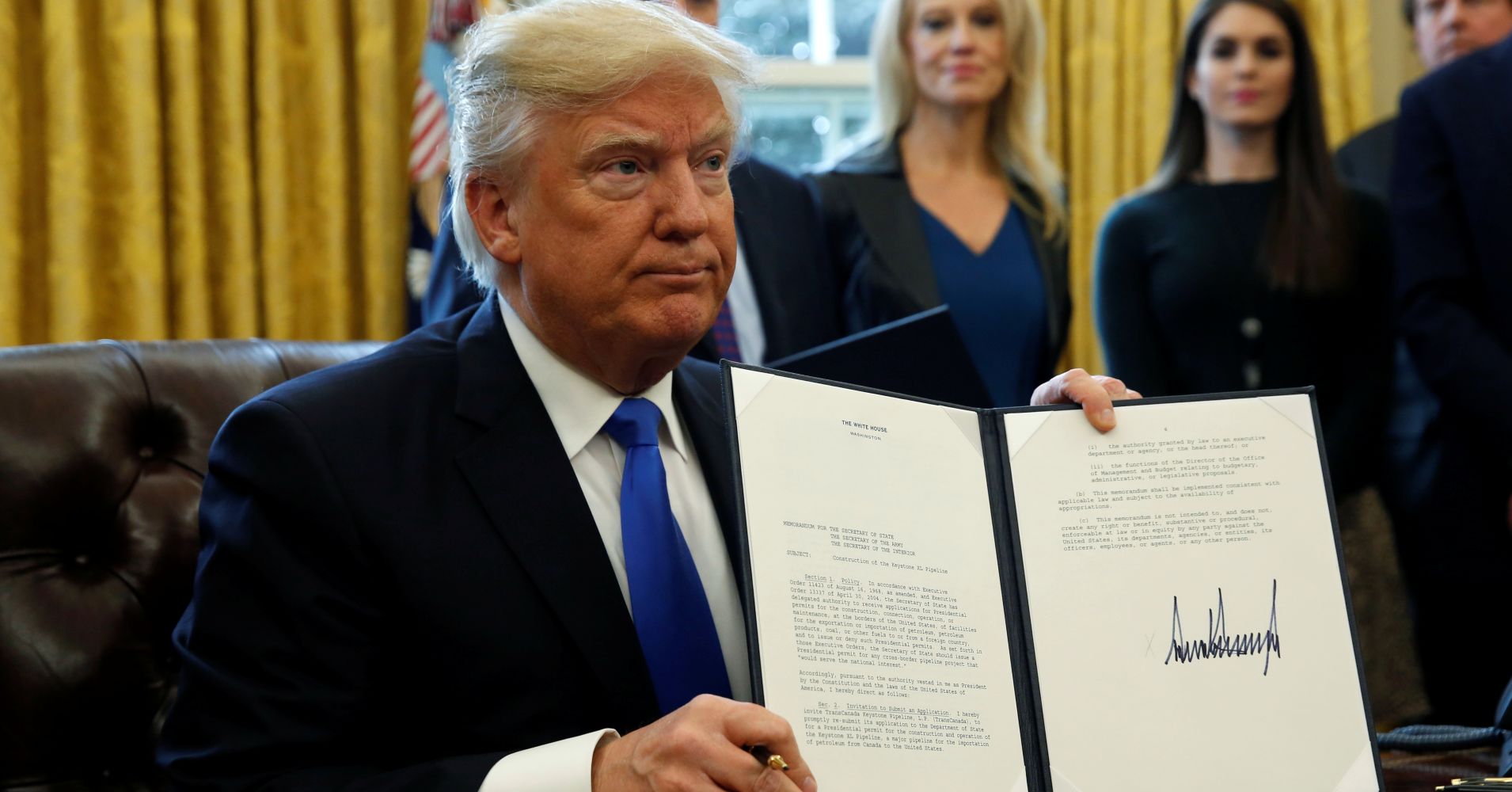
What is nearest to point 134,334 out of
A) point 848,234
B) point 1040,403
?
point 848,234

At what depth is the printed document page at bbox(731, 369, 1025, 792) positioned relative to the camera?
1.20 meters

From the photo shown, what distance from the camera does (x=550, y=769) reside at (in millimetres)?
1241

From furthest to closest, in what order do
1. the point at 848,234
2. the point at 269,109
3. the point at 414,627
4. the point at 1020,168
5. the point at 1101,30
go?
the point at 1101,30
the point at 269,109
the point at 1020,168
the point at 848,234
the point at 414,627

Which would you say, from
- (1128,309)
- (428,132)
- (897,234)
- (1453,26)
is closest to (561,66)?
(897,234)

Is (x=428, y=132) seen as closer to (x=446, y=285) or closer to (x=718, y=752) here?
(x=446, y=285)

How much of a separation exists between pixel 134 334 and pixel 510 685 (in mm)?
2145

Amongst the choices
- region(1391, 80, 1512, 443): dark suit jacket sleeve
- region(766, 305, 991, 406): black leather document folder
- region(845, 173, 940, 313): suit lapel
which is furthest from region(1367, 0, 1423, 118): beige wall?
region(766, 305, 991, 406): black leather document folder

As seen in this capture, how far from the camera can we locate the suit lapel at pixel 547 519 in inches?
55.2

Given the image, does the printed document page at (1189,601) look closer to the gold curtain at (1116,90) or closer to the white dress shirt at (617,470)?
the white dress shirt at (617,470)

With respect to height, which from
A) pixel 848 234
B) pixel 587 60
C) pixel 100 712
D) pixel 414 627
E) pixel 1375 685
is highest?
pixel 587 60

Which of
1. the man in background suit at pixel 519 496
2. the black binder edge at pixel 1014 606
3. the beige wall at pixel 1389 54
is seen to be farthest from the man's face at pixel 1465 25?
the black binder edge at pixel 1014 606

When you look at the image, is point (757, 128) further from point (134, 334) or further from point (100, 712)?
point (100, 712)

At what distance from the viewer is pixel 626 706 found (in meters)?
1.39

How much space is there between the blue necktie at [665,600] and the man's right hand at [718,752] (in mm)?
230
